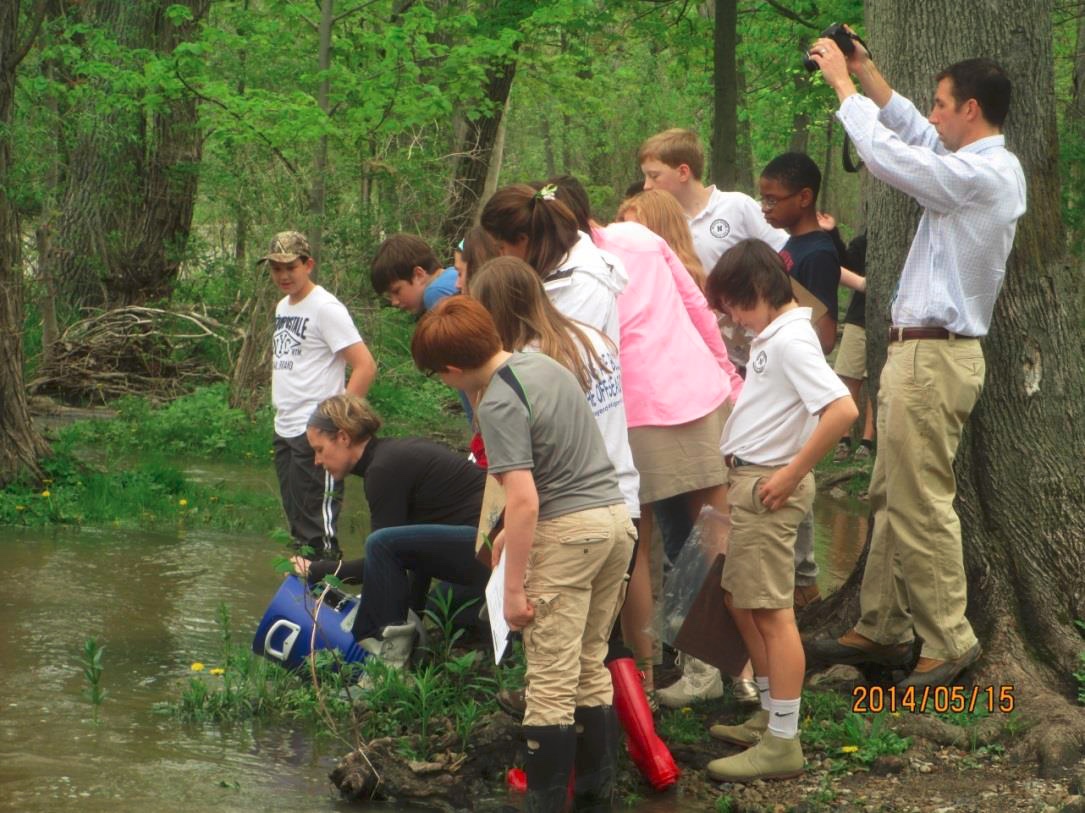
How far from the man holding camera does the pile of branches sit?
325 inches

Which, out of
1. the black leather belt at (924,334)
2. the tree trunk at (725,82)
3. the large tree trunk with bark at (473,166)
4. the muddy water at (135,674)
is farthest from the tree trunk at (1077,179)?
the black leather belt at (924,334)

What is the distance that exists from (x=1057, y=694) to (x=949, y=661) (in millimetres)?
416

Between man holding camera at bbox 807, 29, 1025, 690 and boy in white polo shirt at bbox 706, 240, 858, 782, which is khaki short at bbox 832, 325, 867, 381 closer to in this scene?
man holding camera at bbox 807, 29, 1025, 690

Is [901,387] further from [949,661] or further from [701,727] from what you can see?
[701,727]

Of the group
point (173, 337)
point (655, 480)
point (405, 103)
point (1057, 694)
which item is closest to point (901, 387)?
point (655, 480)

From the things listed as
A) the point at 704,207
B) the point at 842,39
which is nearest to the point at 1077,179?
the point at 704,207

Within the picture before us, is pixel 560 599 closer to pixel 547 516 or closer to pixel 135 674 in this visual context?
pixel 547 516

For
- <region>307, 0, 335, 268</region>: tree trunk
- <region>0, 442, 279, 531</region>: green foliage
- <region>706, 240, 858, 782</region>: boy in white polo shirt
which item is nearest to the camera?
<region>706, 240, 858, 782</region>: boy in white polo shirt

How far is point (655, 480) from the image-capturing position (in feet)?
17.8

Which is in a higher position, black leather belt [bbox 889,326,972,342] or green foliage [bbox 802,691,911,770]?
black leather belt [bbox 889,326,972,342]

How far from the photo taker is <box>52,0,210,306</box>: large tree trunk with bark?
542 inches

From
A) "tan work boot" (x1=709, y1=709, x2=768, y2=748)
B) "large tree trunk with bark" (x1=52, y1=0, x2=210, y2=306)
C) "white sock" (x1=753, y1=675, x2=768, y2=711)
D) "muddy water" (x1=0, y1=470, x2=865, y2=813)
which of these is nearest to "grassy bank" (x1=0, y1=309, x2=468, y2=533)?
"muddy water" (x1=0, y1=470, x2=865, y2=813)

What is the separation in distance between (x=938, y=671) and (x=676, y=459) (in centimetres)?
126

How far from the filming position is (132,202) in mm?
14133
